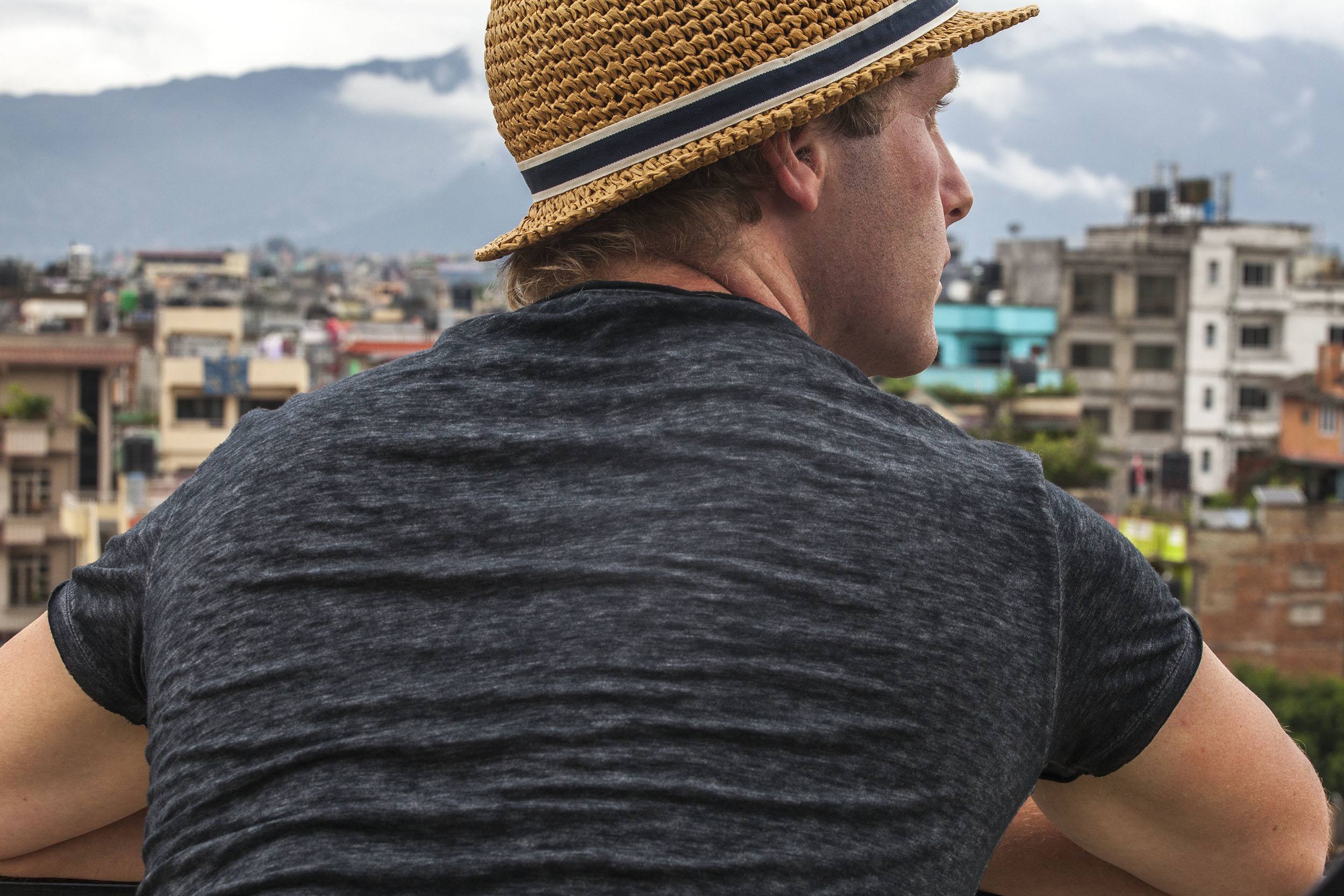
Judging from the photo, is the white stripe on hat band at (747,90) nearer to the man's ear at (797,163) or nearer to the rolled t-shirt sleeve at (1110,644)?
the man's ear at (797,163)

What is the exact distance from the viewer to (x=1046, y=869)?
161 cm

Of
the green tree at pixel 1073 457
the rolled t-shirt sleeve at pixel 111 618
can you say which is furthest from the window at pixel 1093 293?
the rolled t-shirt sleeve at pixel 111 618

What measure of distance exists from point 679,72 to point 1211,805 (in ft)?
2.71

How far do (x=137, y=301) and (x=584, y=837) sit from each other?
53.3m

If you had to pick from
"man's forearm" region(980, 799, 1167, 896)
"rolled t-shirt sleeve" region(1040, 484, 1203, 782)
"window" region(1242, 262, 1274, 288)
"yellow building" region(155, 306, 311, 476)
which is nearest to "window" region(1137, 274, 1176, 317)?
"window" region(1242, 262, 1274, 288)

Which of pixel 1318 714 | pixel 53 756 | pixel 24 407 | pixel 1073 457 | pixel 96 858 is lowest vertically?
pixel 1318 714

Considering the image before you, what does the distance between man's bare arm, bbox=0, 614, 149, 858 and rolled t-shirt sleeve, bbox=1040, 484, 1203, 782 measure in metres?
0.90

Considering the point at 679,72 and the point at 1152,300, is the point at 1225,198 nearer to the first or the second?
the point at 1152,300

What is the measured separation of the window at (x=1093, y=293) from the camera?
46.3 metres

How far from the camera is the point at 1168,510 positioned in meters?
34.3

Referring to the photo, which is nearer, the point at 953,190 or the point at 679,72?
the point at 679,72

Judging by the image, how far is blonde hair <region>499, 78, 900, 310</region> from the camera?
1.52m

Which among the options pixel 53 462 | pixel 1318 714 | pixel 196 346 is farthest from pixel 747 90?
pixel 196 346

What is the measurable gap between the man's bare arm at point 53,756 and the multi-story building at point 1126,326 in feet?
148
